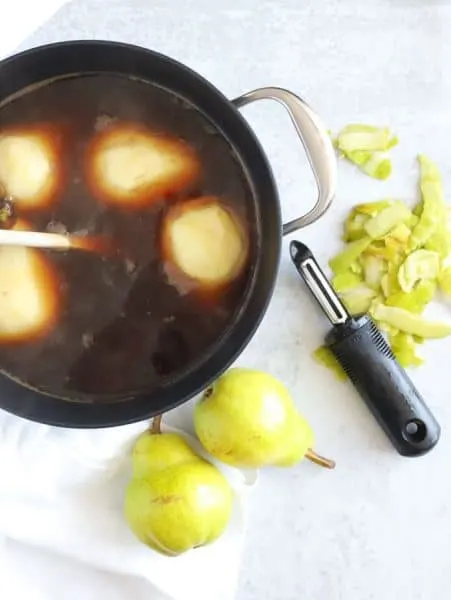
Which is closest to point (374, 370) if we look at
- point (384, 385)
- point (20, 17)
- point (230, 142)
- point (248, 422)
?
point (384, 385)

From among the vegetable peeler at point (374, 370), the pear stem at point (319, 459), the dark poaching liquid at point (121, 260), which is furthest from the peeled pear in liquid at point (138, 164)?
the pear stem at point (319, 459)

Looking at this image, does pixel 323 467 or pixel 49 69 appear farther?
pixel 323 467

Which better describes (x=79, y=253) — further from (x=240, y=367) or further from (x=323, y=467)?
(x=323, y=467)

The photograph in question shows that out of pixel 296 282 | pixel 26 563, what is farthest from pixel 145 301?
pixel 26 563

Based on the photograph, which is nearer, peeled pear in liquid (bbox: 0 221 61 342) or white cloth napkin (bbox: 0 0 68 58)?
peeled pear in liquid (bbox: 0 221 61 342)

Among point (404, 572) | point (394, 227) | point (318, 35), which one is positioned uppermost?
point (318, 35)

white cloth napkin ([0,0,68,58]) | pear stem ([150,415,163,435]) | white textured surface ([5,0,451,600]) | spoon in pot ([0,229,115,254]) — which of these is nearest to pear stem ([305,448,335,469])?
white textured surface ([5,0,451,600])

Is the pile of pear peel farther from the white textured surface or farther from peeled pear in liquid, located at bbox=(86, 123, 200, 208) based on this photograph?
peeled pear in liquid, located at bbox=(86, 123, 200, 208)
